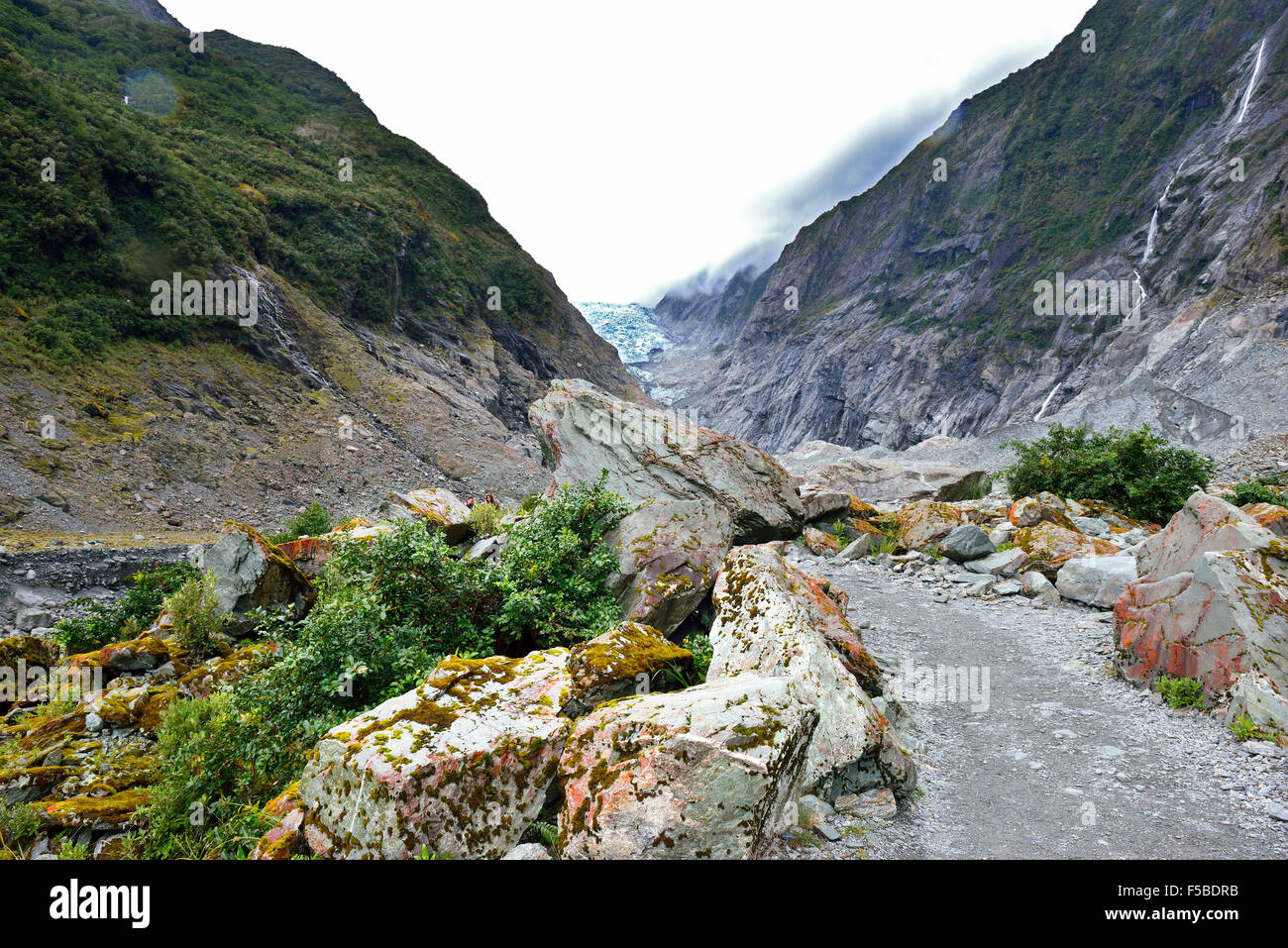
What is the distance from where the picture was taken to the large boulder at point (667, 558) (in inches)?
288

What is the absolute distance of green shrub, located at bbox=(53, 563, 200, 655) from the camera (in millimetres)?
10236

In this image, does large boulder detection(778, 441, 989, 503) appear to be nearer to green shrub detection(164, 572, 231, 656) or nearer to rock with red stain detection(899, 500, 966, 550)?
rock with red stain detection(899, 500, 966, 550)

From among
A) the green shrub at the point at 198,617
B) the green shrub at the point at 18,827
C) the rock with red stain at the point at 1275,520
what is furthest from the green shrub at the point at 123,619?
the rock with red stain at the point at 1275,520

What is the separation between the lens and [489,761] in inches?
156

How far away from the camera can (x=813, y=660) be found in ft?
17.5

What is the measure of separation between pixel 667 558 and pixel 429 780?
462cm

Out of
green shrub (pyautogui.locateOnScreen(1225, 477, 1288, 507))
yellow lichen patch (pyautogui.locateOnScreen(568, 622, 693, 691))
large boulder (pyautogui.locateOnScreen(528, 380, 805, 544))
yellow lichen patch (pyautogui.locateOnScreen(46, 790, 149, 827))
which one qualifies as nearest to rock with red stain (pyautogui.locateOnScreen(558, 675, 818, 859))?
yellow lichen patch (pyautogui.locateOnScreen(568, 622, 693, 691))

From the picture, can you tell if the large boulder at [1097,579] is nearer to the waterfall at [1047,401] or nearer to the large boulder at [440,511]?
the large boulder at [440,511]

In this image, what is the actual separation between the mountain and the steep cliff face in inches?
2354

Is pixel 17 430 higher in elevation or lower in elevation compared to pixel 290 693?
higher

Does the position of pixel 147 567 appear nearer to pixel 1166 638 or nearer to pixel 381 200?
pixel 1166 638

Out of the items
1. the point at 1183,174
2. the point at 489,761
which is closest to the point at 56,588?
the point at 489,761

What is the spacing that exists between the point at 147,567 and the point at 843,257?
19074 cm

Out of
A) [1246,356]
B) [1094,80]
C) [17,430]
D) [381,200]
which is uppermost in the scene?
[1094,80]
